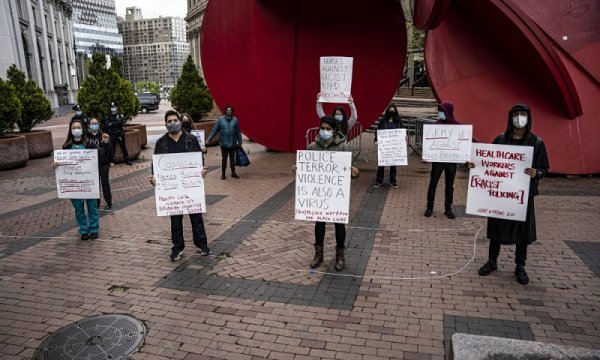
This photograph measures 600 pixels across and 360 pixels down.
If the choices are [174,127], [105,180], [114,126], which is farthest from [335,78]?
[114,126]

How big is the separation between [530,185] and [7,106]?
563 inches

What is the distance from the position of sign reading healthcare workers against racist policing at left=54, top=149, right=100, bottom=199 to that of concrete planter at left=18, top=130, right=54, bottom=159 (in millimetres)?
9643

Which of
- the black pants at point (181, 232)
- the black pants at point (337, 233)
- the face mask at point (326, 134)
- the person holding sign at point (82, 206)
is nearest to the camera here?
the face mask at point (326, 134)

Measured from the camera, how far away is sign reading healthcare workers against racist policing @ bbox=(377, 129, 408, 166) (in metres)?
9.23

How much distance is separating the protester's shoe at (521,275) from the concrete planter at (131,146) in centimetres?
1156

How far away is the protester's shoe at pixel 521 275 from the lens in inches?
195

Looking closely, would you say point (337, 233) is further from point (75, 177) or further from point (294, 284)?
point (75, 177)

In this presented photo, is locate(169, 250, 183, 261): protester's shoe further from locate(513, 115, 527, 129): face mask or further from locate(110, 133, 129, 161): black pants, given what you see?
locate(110, 133, 129, 161): black pants

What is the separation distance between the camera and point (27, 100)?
49.1 ft

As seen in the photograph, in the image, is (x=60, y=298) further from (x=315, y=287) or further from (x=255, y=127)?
(x=255, y=127)

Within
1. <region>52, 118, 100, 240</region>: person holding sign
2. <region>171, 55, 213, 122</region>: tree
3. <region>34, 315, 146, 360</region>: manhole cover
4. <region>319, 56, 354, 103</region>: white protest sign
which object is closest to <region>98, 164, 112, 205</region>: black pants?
<region>52, 118, 100, 240</region>: person holding sign

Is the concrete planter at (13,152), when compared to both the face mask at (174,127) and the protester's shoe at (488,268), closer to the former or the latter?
the face mask at (174,127)

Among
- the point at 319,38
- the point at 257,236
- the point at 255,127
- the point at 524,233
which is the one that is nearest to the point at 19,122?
the point at 255,127

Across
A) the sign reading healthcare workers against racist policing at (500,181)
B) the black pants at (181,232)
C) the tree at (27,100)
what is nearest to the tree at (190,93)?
the tree at (27,100)
